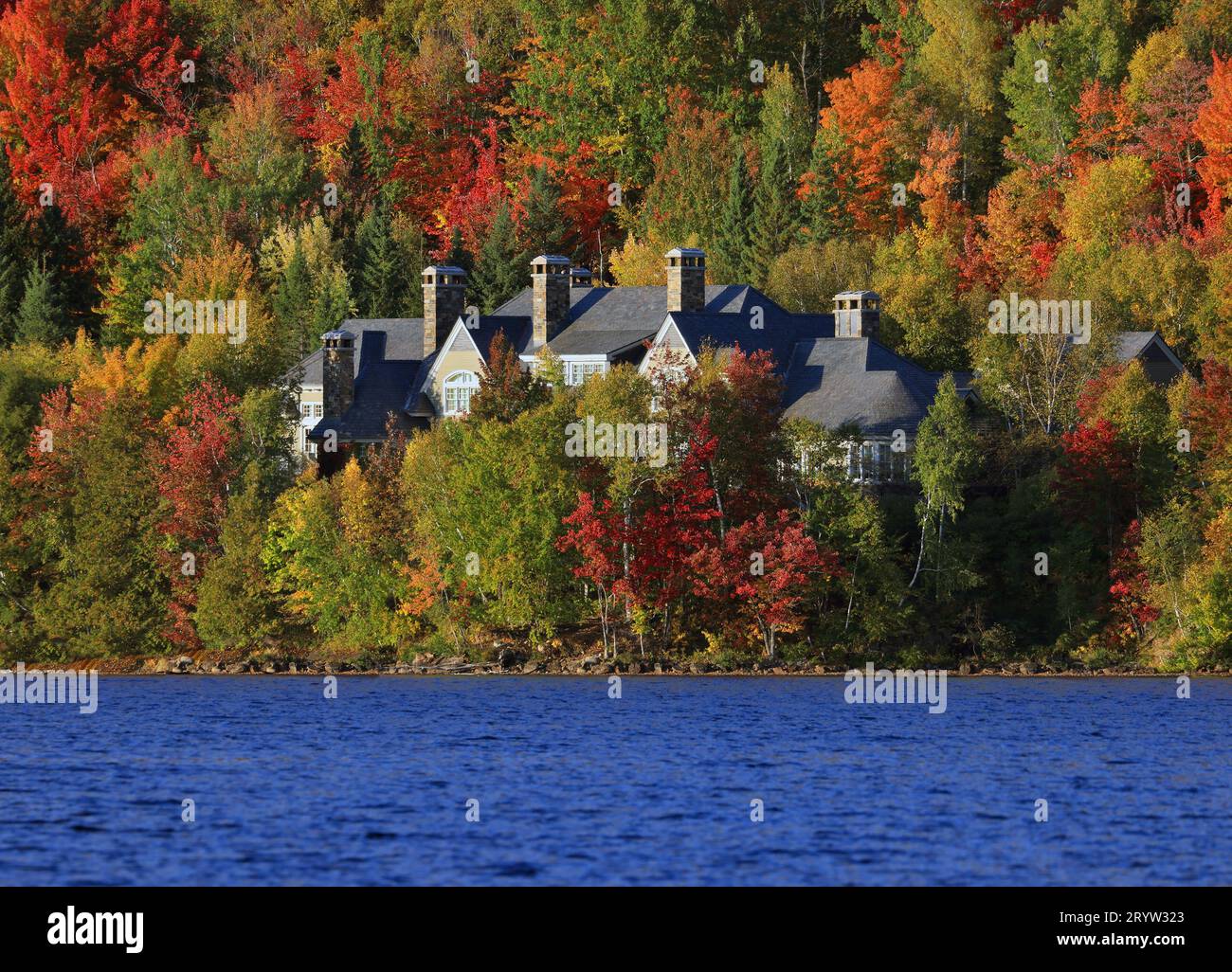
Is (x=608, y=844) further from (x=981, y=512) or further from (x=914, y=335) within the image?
(x=914, y=335)

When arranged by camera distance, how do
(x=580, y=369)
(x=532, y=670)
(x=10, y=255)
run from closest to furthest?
(x=532, y=670) < (x=580, y=369) < (x=10, y=255)

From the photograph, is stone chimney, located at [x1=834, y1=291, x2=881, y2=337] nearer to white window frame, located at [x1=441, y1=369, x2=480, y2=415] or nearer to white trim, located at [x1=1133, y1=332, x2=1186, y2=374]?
white trim, located at [x1=1133, y1=332, x2=1186, y2=374]

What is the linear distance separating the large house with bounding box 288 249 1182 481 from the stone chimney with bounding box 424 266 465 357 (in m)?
0.06

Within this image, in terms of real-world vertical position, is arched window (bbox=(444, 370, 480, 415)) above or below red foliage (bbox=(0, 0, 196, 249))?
below

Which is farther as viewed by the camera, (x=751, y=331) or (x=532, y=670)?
(x=751, y=331)

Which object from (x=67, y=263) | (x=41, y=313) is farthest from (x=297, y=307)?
(x=67, y=263)

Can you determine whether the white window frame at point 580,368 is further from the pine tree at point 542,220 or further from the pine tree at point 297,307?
the pine tree at point 542,220

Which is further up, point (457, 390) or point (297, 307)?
point (297, 307)

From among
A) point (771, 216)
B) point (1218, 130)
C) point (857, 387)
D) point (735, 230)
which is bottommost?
point (857, 387)

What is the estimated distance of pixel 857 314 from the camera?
99.2 meters

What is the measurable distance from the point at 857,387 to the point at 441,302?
22149mm

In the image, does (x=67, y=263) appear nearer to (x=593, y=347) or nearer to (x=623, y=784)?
(x=593, y=347)

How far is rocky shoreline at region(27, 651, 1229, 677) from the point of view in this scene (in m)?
81.2

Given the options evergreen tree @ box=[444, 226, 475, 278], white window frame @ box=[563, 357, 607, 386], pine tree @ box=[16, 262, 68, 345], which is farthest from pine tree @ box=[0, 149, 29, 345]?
white window frame @ box=[563, 357, 607, 386]
